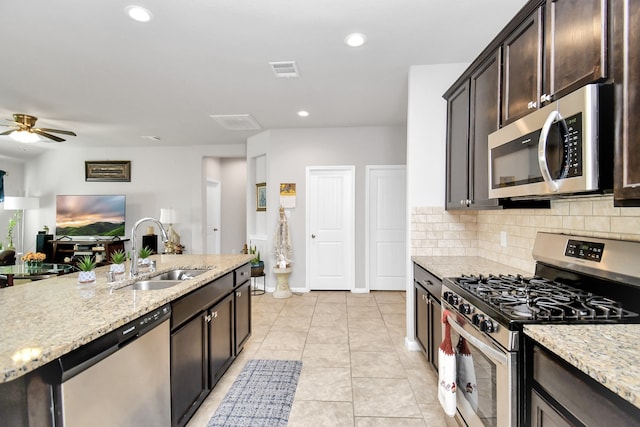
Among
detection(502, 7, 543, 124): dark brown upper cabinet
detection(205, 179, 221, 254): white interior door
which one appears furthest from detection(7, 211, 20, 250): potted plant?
detection(502, 7, 543, 124): dark brown upper cabinet

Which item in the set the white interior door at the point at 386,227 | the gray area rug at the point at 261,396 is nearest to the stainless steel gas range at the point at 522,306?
the gray area rug at the point at 261,396

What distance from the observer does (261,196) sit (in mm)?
5371

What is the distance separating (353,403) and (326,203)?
10.6ft

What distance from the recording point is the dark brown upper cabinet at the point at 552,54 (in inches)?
Result: 44.9

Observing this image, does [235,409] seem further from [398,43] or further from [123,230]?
[123,230]

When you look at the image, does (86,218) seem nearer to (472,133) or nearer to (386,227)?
(386,227)

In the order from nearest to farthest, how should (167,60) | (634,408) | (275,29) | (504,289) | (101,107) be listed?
(634,408)
(504,289)
(275,29)
(167,60)
(101,107)

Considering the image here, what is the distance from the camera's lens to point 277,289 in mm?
4715

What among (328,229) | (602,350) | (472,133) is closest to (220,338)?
(602,350)

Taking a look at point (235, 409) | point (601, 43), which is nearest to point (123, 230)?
point (235, 409)

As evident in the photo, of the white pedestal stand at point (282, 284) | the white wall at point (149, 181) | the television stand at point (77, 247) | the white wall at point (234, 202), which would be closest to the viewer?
the white pedestal stand at point (282, 284)

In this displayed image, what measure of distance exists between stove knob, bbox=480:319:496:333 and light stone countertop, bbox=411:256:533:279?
0.63 meters

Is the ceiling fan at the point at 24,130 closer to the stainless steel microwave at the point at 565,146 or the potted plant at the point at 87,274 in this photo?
the potted plant at the point at 87,274

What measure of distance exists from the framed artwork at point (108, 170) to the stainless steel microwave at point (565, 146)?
683cm
